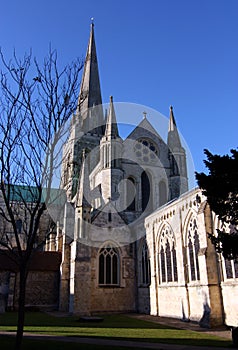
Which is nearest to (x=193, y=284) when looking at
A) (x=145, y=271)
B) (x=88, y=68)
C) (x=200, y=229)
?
(x=200, y=229)

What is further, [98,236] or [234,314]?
[98,236]

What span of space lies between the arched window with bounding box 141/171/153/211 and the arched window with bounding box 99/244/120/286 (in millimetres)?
7024

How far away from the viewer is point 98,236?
77.6ft

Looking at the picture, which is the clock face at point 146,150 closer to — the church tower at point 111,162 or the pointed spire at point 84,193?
the church tower at point 111,162

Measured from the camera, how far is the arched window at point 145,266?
23.0 meters

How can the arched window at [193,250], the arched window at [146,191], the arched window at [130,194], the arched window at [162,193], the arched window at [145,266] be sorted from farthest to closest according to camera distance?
the arched window at [162,193], the arched window at [146,191], the arched window at [130,194], the arched window at [145,266], the arched window at [193,250]

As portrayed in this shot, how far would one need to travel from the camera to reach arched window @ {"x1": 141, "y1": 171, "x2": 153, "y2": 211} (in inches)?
1195

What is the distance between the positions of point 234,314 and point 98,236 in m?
12.1

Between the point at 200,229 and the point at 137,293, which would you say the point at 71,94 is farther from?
the point at 137,293

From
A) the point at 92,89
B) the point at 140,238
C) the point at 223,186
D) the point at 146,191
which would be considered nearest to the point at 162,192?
the point at 146,191

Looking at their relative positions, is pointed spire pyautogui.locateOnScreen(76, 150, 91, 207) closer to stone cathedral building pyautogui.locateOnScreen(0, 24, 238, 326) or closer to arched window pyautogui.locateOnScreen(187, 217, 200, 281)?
stone cathedral building pyautogui.locateOnScreen(0, 24, 238, 326)

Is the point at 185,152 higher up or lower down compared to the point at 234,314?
higher up

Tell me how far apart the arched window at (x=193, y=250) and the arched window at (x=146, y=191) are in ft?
39.2

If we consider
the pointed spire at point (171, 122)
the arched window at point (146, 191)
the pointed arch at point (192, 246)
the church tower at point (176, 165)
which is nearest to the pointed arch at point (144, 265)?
the pointed arch at point (192, 246)
